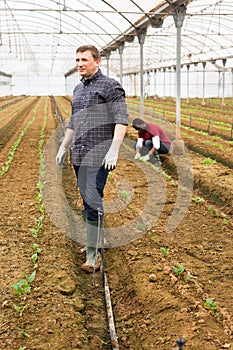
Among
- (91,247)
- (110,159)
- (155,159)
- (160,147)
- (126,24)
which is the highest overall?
(126,24)

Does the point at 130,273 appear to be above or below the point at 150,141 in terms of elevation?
below

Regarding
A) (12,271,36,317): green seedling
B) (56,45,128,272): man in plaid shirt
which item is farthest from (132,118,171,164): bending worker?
(12,271,36,317): green seedling

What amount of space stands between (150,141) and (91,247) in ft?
15.6

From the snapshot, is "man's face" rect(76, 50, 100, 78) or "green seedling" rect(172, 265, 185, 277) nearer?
"man's face" rect(76, 50, 100, 78)

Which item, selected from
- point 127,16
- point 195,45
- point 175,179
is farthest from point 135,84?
point 175,179

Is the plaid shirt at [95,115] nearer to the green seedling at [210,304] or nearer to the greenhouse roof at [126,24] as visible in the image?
the green seedling at [210,304]

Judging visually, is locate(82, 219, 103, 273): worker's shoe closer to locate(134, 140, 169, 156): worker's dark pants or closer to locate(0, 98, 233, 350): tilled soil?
locate(0, 98, 233, 350): tilled soil

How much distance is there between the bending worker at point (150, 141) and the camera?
795cm

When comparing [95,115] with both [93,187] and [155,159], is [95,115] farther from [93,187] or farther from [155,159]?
[155,159]

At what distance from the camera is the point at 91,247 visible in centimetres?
416

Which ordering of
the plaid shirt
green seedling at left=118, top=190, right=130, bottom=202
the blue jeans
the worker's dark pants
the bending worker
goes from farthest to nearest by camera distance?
the worker's dark pants < the bending worker < green seedling at left=118, top=190, right=130, bottom=202 < the blue jeans < the plaid shirt

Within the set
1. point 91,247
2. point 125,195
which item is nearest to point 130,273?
point 91,247

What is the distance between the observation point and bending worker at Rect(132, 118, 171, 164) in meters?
7.95

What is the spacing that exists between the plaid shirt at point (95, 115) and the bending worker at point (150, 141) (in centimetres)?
386
